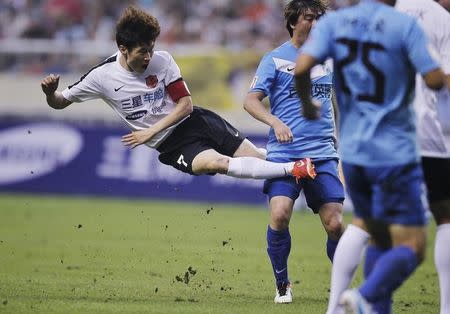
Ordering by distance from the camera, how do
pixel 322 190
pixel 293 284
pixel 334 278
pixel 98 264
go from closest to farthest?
1. pixel 334 278
2. pixel 322 190
3. pixel 293 284
4. pixel 98 264

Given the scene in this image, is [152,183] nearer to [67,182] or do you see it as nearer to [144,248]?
[67,182]

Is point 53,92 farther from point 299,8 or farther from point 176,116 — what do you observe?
point 299,8

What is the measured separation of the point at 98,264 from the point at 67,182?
30.5 ft

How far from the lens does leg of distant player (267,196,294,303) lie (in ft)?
29.3

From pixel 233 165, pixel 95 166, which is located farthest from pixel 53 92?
pixel 95 166

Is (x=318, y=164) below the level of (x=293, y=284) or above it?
above

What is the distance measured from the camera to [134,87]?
945cm

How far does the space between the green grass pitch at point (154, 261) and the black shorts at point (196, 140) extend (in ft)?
2.27

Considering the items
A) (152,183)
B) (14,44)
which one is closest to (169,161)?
(152,183)

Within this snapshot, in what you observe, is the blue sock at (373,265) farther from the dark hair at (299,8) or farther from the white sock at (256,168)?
the dark hair at (299,8)

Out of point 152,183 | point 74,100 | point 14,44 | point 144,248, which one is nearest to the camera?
point 74,100

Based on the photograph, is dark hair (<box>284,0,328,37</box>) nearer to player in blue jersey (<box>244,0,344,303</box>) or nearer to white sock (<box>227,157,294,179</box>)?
player in blue jersey (<box>244,0,344,303</box>)

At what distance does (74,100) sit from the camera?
9.54m

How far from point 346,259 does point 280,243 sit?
6.82 feet
